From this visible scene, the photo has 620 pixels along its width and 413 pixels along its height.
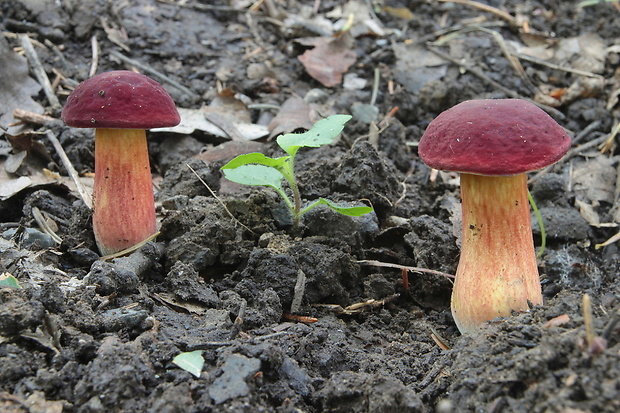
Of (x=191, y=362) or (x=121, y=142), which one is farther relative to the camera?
(x=121, y=142)

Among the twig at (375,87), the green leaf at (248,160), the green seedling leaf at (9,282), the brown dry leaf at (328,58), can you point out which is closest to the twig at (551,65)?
the twig at (375,87)

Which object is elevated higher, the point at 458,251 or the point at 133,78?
the point at 133,78

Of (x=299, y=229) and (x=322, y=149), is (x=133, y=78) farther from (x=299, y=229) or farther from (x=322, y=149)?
(x=322, y=149)

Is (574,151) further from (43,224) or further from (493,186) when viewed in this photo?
(43,224)

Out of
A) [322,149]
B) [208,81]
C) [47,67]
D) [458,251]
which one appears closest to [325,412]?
[458,251]

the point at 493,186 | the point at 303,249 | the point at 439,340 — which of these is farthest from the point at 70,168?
the point at 493,186

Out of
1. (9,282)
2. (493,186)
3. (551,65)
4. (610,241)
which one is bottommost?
(610,241)

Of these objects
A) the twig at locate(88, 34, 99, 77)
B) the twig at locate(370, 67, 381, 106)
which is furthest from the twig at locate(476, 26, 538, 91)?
the twig at locate(88, 34, 99, 77)
